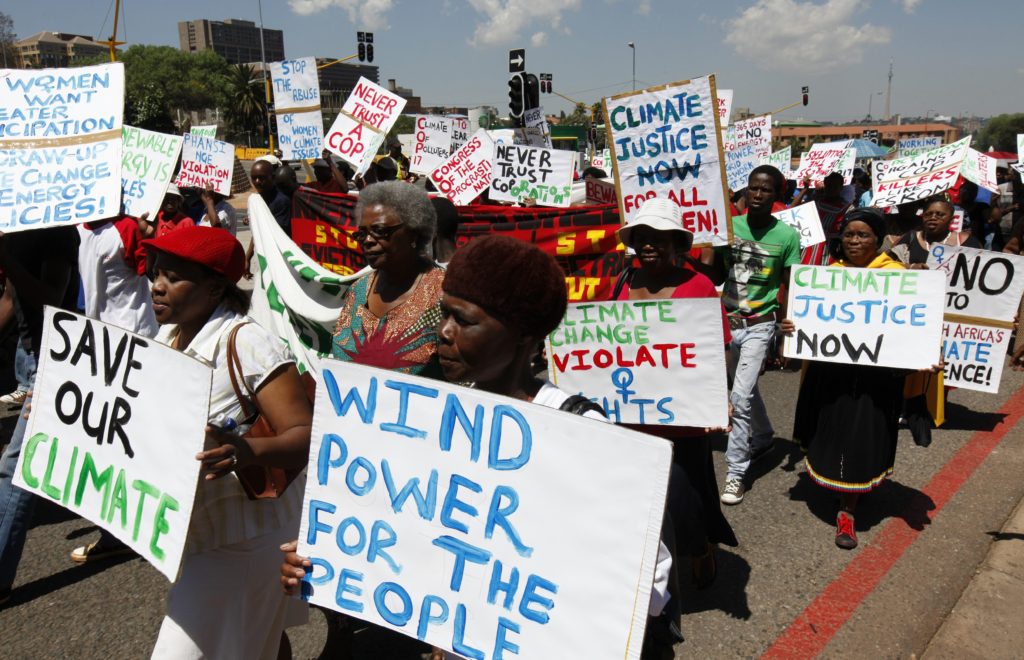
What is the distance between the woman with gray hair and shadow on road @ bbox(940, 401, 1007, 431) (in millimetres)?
4900

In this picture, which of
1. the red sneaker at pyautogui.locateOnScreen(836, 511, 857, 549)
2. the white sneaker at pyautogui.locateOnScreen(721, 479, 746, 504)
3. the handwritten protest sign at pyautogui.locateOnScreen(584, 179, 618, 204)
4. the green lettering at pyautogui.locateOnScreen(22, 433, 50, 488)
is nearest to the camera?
the green lettering at pyautogui.locateOnScreen(22, 433, 50, 488)

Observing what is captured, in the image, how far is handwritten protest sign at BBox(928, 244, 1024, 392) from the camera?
5.42 metres

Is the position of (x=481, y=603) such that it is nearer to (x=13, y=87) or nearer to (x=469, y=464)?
(x=469, y=464)

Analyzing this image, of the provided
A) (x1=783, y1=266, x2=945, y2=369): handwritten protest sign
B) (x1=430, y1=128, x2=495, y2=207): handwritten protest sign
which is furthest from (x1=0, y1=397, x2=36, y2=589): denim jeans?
(x1=430, y1=128, x2=495, y2=207): handwritten protest sign

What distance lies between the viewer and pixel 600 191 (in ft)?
32.0

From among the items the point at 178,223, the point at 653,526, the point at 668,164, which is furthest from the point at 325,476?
the point at 178,223

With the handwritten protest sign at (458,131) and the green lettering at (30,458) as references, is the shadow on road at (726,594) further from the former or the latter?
the handwritten protest sign at (458,131)

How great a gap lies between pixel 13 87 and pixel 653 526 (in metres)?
3.63

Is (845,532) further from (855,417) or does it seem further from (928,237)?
(928,237)

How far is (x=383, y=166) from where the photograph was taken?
9273 millimetres

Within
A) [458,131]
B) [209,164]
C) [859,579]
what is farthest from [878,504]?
[458,131]

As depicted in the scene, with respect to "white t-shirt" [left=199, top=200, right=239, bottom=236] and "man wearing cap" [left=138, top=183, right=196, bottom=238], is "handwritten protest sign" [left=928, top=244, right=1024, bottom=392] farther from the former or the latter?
"white t-shirt" [left=199, top=200, right=239, bottom=236]

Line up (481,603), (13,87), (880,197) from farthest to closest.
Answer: (880,197)
(13,87)
(481,603)

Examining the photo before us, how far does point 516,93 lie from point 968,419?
1194cm
